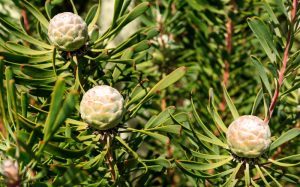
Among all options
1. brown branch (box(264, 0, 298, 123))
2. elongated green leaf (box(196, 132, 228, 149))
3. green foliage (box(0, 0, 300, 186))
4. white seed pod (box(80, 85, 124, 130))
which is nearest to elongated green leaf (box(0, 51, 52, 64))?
green foliage (box(0, 0, 300, 186))

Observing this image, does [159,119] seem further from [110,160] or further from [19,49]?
[19,49]

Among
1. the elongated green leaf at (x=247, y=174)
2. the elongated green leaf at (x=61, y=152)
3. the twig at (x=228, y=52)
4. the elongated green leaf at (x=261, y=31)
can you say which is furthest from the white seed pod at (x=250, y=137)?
the twig at (x=228, y=52)

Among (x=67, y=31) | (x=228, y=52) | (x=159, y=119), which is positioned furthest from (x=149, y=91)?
(x=228, y=52)

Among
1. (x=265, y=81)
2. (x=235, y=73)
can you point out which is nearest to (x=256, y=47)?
(x=235, y=73)

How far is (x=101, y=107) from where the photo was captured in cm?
66

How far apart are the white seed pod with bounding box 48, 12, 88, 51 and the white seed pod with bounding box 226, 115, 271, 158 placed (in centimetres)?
30

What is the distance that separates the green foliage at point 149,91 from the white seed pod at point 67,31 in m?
0.03

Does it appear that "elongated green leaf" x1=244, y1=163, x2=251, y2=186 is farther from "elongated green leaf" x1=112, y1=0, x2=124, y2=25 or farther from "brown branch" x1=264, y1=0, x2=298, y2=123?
"elongated green leaf" x1=112, y1=0, x2=124, y2=25

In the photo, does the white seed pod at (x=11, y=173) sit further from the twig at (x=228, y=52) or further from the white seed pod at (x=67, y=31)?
the twig at (x=228, y=52)

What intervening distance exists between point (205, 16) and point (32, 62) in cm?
61

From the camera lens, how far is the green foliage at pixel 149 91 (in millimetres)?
606

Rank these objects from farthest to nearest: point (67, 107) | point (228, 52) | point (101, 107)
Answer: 1. point (228, 52)
2. point (101, 107)
3. point (67, 107)

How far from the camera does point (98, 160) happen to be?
27.0 inches

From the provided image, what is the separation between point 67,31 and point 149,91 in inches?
6.6
